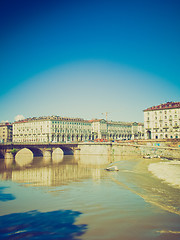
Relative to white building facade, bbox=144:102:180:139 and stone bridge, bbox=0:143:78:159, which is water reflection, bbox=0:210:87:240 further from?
white building facade, bbox=144:102:180:139

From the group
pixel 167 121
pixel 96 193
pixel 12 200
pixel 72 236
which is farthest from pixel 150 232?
pixel 167 121

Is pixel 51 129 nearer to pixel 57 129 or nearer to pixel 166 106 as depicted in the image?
pixel 57 129

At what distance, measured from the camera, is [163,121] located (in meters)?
110

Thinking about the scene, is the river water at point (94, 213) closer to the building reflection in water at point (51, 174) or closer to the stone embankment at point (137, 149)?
the building reflection in water at point (51, 174)

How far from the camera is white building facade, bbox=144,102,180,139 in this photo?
352 ft

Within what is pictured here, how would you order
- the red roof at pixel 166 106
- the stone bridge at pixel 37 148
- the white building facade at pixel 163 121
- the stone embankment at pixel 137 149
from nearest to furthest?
the stone embankment at pixel 137 149 < the stone bridge at pixel 37 148 < the white building facade at pixel 163 121 < the red roof at pixel 166 106

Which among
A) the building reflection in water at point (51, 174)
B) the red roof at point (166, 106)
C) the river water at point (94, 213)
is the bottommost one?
the building reflection in water at point (51, 174)

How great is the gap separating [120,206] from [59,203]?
6.00 meters

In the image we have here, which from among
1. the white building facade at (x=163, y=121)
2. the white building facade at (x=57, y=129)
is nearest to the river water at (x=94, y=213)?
the white building facade at (x=163, y=121)

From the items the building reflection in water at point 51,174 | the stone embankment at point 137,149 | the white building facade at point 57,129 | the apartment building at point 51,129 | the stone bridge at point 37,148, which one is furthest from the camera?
the white building facade at point 57,129

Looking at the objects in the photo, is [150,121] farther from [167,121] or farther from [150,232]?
[150,232]

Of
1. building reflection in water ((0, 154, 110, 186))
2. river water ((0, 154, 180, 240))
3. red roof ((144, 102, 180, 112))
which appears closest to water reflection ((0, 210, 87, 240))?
river water ((0, 154, 180, 240))

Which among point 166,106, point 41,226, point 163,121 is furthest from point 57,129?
point 41,226

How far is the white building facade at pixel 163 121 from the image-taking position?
10725 centimetres
